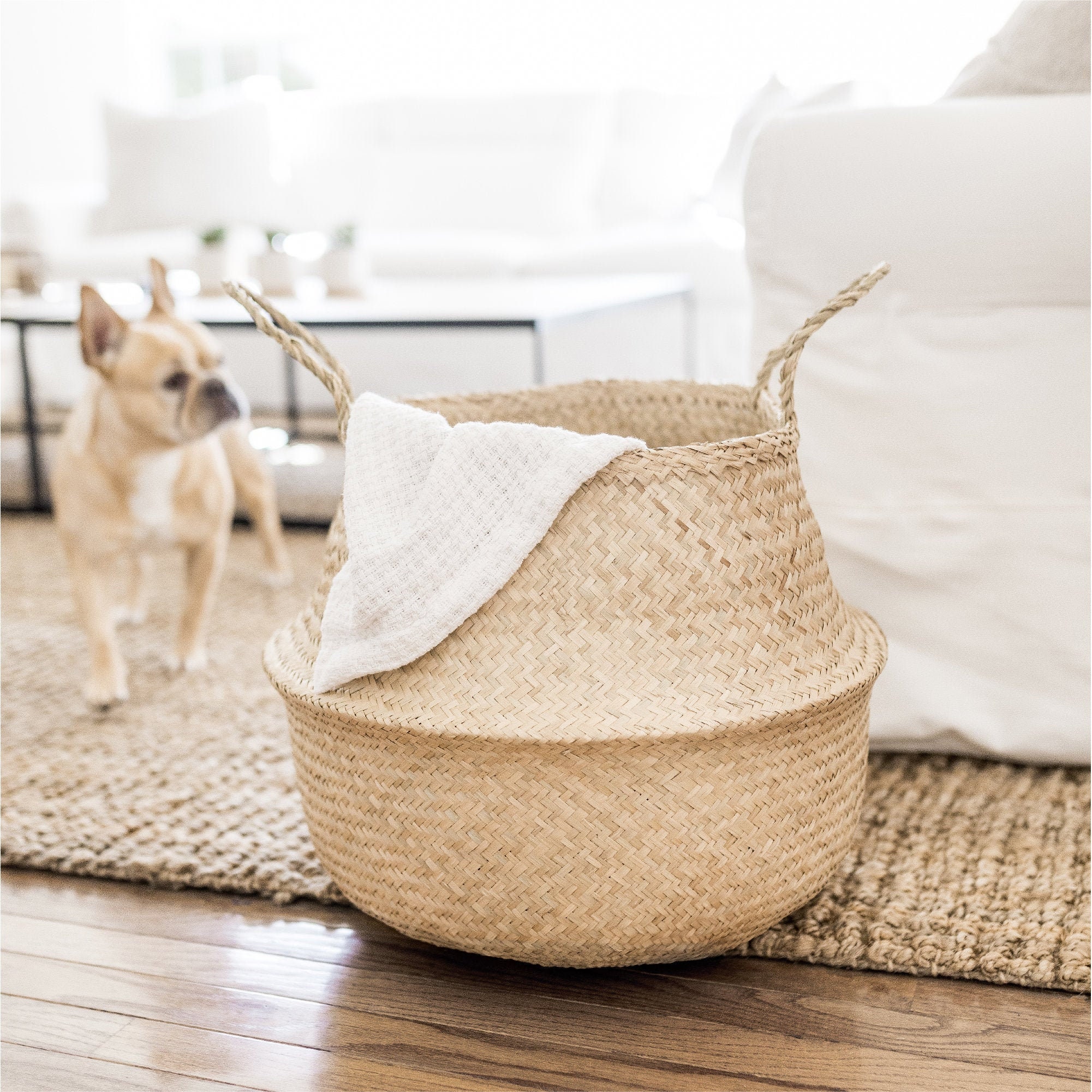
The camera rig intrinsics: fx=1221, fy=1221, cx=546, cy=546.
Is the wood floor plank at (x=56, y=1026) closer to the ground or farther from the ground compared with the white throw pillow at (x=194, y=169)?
closer to the ground

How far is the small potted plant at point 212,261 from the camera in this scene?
8.45 feet

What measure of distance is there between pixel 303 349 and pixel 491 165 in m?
2.92

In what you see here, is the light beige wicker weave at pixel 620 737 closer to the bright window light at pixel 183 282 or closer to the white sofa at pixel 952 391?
the white sofa at pixel 952 391

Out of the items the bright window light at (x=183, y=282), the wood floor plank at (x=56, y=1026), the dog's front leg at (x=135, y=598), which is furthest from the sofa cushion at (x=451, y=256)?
the wood floor plank at (x=56, y=1026)

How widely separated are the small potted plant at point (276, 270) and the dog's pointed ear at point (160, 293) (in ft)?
3.45

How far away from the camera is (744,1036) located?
80 centimetres

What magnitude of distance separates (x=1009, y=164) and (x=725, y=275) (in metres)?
1.92

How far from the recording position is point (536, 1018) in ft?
2.71

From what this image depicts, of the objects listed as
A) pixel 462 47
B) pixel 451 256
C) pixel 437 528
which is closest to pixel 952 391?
pixel 437 528

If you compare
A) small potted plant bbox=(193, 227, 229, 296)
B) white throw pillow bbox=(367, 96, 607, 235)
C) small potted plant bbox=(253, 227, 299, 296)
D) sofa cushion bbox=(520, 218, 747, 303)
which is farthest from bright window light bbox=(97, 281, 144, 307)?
sofa cushion bbox=(520, 218, 747, 303)

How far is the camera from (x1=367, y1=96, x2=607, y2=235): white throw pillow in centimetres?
355

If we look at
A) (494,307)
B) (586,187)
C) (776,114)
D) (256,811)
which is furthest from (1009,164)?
(586,187)

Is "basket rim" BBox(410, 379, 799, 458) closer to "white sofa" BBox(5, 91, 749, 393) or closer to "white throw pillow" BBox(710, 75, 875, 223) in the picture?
"white throw pillow" BBox(710, 75, 875, 223)

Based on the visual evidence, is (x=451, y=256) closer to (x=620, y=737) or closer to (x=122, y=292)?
(x=122, y=292)
